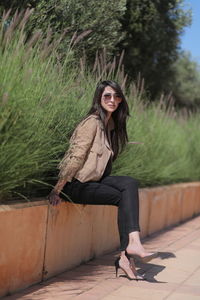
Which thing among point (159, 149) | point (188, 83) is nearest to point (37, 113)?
point (159, 149)

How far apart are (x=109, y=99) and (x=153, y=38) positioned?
26.8 ft

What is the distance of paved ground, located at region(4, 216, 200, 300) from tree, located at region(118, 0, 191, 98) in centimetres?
650

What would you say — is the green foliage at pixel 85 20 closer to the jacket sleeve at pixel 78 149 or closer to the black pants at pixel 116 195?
the jacket sleeve at pixel 78 149

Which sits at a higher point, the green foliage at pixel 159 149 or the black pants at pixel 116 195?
the green foliage at pixel 159 149

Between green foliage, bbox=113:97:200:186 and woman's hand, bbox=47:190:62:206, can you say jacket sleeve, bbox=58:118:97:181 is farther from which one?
green foliage, bbox=113:97:200:186

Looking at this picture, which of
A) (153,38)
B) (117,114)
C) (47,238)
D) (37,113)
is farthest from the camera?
(153,38)

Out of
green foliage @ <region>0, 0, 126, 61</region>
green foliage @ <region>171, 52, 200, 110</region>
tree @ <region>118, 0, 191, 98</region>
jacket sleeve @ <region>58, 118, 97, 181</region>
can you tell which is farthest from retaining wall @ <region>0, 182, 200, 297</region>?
green foliage @ <region>171, 52, 200, 110</region>

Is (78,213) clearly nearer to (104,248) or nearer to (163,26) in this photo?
(104,248)

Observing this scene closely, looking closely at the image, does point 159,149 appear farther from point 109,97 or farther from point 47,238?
point 47,238

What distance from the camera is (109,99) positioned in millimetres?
4777

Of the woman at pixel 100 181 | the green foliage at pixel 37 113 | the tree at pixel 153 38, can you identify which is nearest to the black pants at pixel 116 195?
the woman at pixel 100 181

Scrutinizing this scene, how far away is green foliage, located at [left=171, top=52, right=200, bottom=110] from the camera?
20297mm

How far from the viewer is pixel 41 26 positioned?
22.9 ft

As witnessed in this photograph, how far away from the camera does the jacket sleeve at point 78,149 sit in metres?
4.37
